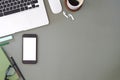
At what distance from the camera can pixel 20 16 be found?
1092 mm

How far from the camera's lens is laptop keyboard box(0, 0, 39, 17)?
1084 mm

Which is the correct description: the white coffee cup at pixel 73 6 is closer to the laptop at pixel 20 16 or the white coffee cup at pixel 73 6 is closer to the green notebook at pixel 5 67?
the laptop at pixel 20 16

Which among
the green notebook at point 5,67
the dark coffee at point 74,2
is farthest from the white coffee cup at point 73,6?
the green notebook at point 5,67

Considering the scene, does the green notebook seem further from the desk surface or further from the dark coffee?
the dark coffee

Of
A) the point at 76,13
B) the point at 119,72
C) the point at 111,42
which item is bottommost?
the point at 119,72

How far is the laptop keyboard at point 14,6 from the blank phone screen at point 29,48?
0.12 meters

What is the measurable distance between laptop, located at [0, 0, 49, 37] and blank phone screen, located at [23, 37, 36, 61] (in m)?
0.05

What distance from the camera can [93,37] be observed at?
1111 millimetres

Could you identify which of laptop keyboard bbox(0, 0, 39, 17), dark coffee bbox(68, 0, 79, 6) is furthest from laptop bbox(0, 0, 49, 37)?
dark coffee bbox(68, 0, 79, 6)

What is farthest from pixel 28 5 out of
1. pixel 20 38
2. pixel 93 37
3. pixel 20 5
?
pixel 93 37

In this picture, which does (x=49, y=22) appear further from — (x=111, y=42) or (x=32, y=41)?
(x=111, y=42)

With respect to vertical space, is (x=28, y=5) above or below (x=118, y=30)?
above

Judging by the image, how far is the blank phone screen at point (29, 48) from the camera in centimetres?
108

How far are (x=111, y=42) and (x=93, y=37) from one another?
0.08m
